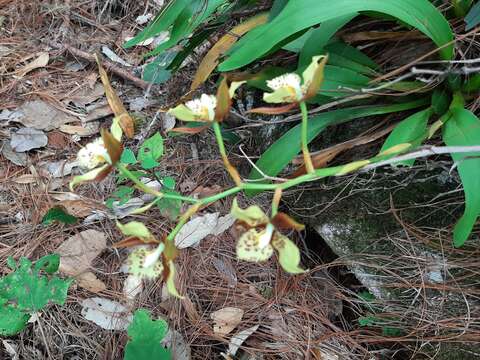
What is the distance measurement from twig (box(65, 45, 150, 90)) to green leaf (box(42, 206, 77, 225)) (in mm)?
622

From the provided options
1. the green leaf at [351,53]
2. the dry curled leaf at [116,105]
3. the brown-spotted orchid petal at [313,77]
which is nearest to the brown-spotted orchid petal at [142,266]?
the brown-spotted orchid petal at [313,77]

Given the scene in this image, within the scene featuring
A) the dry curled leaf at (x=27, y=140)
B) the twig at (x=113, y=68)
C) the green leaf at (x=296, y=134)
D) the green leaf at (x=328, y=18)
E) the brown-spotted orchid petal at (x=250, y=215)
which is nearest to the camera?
the brown-spotted orchid petal at (x=250, y=215)

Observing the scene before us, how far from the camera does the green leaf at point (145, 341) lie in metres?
1.07

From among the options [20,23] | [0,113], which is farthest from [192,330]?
[20,23]

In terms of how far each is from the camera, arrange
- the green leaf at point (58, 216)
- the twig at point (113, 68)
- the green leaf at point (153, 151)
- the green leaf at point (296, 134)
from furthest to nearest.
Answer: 1. the twig at point (113, 68)
2. the green leaf at point (58, 216)
3. the green leaf at point (153, 151)
4. the green leaf at point (296, 134)

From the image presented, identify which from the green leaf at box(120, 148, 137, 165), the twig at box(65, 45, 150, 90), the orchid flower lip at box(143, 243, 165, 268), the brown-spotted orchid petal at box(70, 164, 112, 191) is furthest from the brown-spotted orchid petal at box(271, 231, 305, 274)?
the twig at box(65, 45, 150, 90)

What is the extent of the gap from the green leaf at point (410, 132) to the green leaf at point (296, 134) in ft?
0.22

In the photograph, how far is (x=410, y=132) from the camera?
3.68 feet

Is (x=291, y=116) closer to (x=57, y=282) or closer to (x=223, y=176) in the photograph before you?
(x=223, y=176)

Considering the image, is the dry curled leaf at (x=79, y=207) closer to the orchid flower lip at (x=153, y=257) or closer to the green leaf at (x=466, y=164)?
the orchid flower lip at (x=153, y=257)

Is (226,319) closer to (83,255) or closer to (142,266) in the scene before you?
(83,255)

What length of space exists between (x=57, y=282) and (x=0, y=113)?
0.87 meters

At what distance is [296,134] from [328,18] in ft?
0.92

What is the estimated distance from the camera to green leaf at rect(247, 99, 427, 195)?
3.91ft
